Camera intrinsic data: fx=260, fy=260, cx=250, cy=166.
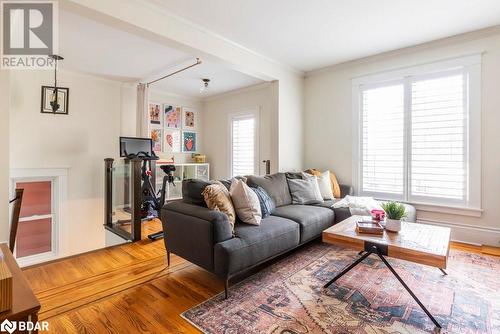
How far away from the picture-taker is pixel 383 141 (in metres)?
3.91

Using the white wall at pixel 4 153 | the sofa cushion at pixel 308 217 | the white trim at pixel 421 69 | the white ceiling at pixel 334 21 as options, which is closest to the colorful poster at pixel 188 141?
the white ceiling at pixel 334 21

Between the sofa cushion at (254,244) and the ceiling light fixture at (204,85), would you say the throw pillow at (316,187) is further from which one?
the ceiling light fixture at (204,85)

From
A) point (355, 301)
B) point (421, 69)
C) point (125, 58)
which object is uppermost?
point (125, 58)

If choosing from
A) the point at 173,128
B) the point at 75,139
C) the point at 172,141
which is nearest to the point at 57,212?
the point at 75,139

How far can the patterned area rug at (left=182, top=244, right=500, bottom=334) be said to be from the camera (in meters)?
1.74

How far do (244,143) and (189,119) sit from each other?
154 cm

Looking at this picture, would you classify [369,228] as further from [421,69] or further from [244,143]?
[244,143]

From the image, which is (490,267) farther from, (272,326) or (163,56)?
(163,56)

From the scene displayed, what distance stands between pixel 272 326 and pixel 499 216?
3.20m


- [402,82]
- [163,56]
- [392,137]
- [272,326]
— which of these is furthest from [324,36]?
[272,326]

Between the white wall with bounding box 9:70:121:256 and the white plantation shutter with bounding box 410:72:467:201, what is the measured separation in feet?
16.4

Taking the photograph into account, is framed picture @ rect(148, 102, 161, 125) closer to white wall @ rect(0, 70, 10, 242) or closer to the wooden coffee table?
white wall @ rect(0, 70, 10, 242)

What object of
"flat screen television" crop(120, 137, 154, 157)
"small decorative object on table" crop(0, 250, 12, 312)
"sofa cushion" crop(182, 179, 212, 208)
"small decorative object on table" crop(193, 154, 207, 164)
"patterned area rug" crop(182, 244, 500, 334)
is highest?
"flat screen television" crop(120, 137, 154, 157)

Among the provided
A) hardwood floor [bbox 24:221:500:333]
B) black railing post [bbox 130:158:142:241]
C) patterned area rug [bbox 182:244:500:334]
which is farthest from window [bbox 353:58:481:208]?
black railing post [bbox 130:158:142:241]
